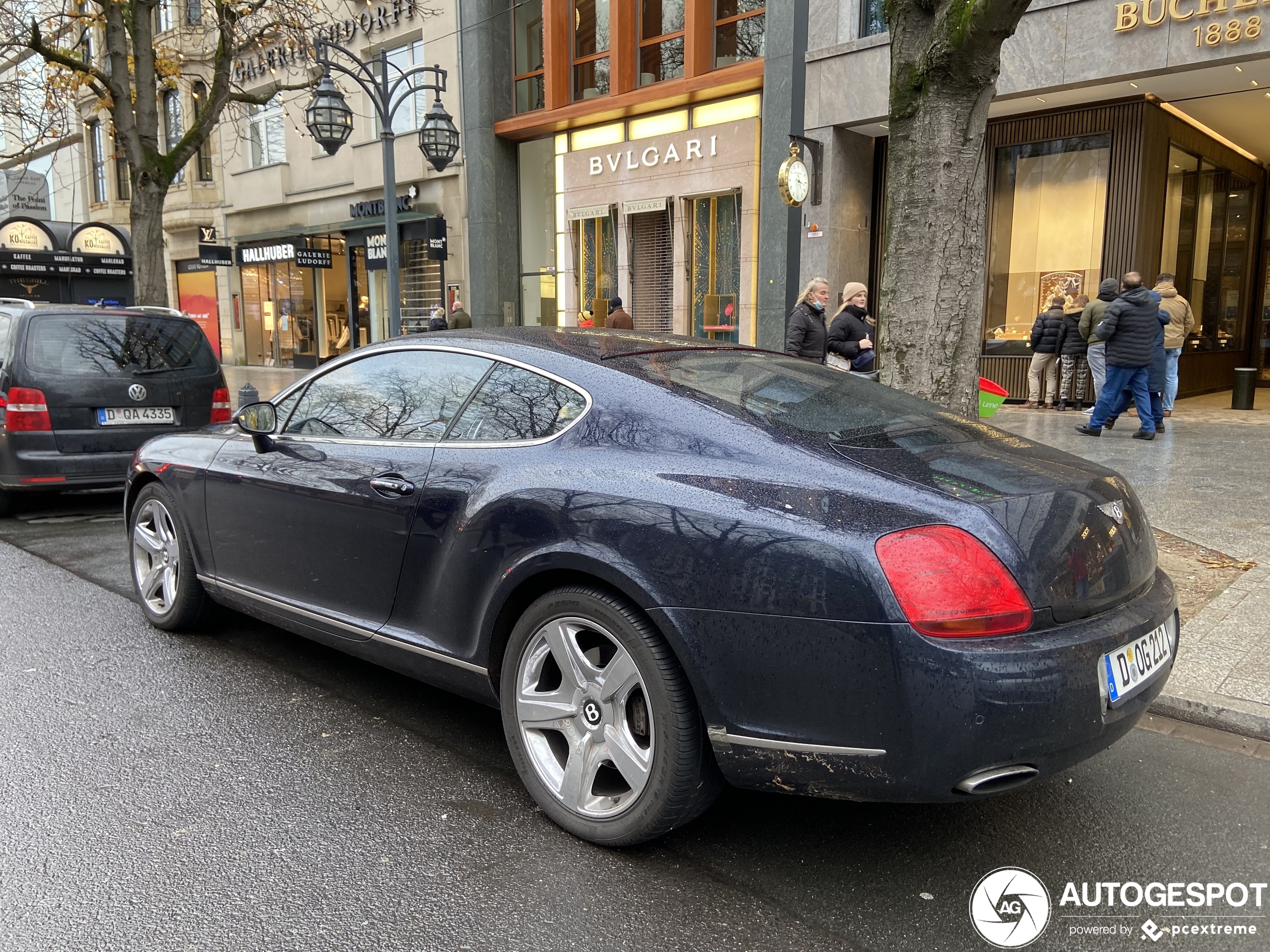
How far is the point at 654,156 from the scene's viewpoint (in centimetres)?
1770

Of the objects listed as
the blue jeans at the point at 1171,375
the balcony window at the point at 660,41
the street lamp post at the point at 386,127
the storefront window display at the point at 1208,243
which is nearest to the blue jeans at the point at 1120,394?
the blue jeans at the point at 1171,375

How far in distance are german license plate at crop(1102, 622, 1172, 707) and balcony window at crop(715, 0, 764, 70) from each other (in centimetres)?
1526

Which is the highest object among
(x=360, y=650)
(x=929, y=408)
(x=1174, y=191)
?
(x=1174, y=191)

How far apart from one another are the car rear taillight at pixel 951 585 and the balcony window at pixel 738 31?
15.5m

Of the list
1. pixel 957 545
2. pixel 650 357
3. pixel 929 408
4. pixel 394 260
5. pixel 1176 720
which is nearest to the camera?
pixel 957 545

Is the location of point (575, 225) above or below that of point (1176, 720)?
above

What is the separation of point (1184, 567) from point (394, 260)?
11.2 metres

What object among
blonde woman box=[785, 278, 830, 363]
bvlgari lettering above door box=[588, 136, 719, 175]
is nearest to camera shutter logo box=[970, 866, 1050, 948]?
blonde woman box=[785, 278, 830, 363]

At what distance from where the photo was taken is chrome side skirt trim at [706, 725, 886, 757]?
7.51 feet

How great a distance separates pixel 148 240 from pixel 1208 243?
17171 millimetres

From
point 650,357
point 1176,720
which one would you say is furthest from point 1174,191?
point 650,357

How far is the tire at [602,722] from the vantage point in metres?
2.52

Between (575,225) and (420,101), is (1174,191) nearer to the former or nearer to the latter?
(575,225)

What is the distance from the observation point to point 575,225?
64.2 feet
